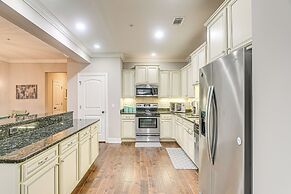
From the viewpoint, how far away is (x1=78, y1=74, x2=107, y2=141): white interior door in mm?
7156

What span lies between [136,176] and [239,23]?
3056 mm

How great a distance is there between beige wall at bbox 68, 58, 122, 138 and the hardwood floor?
1595 mm

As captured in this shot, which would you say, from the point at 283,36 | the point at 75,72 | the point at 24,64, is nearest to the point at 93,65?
the point at 75,72

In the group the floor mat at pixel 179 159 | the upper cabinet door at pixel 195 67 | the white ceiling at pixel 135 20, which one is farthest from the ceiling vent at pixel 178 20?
the floor mat at pixel 179 159

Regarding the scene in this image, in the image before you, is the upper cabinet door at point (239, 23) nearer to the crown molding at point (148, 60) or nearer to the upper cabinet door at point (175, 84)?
the upper cabinet door at point (175, 84)

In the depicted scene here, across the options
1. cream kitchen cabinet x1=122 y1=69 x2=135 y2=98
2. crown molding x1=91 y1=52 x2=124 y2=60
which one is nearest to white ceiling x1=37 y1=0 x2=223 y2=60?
crown molding x1=91 y1=52 x2=124 y2=60

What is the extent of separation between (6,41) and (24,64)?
9.72 ft

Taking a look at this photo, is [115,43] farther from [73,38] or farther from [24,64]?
[24,64]

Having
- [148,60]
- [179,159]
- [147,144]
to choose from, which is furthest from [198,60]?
[148,60]

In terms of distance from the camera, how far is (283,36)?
1.01 m

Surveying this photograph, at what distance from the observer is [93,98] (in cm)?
718

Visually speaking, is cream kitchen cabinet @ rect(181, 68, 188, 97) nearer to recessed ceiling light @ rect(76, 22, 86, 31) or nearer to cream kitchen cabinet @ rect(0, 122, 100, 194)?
recessed ceiling light @ rect(76, 22, 86, 31)

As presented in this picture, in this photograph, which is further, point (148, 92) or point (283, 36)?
point (148, 92)

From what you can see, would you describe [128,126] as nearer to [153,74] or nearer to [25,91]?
[153,74]
